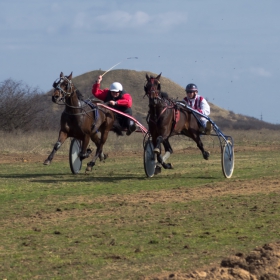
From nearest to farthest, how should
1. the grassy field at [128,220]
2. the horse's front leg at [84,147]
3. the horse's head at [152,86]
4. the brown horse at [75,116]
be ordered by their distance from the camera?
the grassy field at [128,220] < the horse's head at [152,86] < the brown horse at [75,116] < the horse's front leg at [84,147]

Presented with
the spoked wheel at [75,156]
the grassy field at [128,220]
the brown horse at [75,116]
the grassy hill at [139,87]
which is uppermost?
the grassy hill at [139,87]

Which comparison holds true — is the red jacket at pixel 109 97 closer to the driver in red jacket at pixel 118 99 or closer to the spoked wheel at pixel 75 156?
the driver in red jacket at pixel 118 99

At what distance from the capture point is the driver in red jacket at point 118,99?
17.4 meters

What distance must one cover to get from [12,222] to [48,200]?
235cm

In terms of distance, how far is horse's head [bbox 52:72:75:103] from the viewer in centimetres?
1501

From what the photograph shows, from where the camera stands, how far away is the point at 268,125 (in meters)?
77.8

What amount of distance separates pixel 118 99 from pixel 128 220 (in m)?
8.08

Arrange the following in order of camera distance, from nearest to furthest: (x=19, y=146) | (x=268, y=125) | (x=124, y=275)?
(x=124, y=275) < (x=19, y=146) < (x=268, y=125)

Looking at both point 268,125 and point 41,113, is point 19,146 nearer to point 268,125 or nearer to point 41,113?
point 41,113

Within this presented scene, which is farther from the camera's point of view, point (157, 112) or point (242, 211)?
point (157, 112)

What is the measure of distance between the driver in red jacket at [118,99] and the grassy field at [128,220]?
3.76ft

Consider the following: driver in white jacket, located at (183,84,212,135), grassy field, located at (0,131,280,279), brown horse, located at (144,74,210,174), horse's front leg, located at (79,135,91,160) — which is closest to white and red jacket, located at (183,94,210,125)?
driver in white jacket, located at (183,84,212,135)

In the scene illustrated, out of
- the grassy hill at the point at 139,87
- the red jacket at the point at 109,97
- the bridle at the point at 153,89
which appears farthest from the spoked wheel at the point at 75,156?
the grassy hill at the point at 139,87

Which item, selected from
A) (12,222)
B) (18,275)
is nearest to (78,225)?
(12,222)
